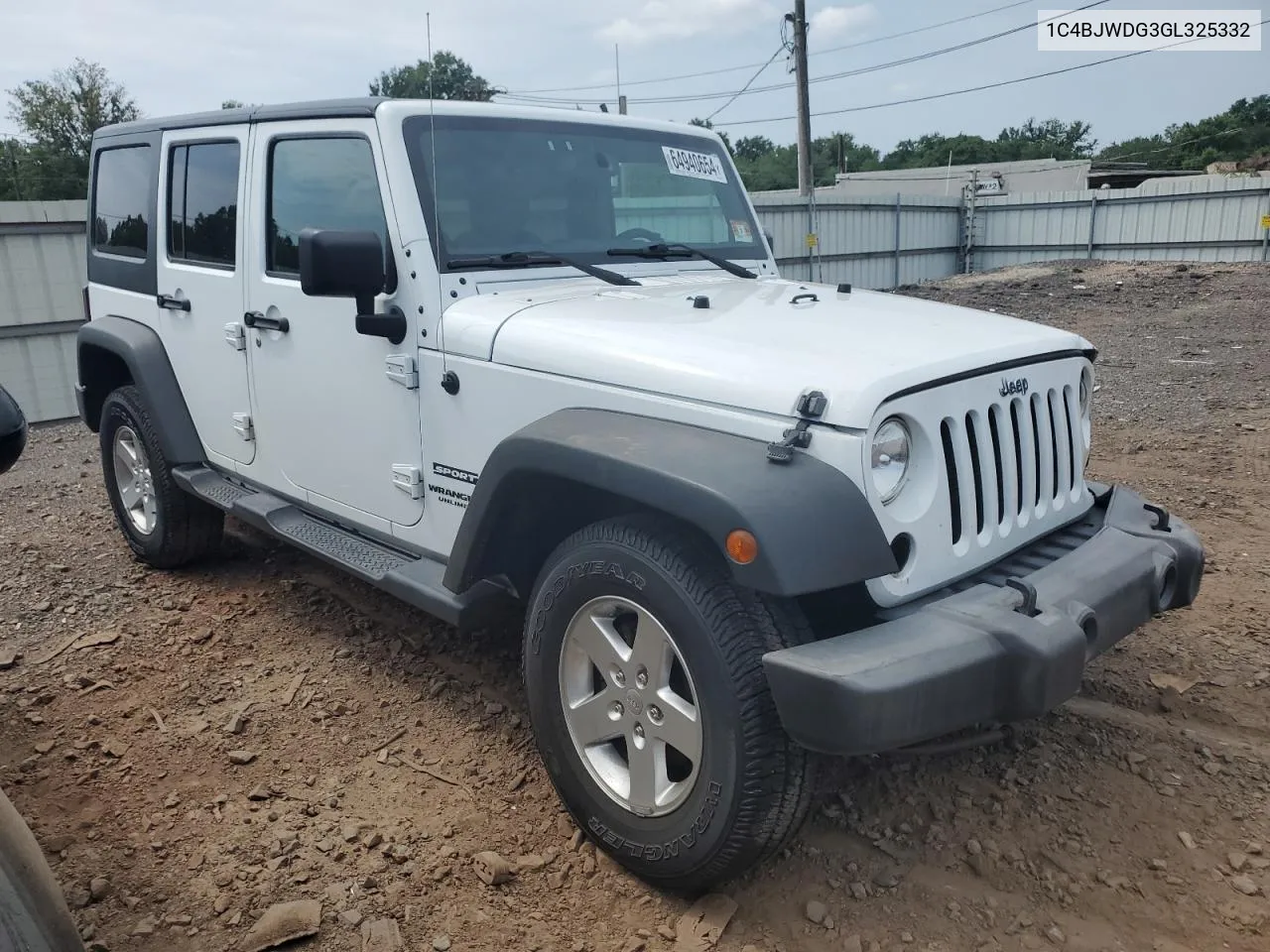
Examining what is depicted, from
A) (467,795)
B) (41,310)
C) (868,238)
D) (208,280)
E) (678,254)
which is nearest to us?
(467,795)

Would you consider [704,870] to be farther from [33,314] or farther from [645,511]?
[33,314]

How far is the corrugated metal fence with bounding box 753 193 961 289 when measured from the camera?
59.4 ft

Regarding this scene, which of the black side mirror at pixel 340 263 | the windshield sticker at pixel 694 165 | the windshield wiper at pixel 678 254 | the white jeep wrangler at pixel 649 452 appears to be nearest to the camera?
the white jeep wrangler at pixel 649 452

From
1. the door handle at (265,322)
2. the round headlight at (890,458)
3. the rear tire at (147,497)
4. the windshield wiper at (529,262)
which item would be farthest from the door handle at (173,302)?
the round headlight at (890,458)

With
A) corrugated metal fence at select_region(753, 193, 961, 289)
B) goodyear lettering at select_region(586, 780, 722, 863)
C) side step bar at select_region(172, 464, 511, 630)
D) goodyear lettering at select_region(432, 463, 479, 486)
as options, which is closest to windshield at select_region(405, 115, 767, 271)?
goodyear lettering at select_region(432, 463, 479, 486)

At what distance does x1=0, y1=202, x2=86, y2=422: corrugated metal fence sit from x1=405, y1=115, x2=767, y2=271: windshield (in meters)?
7.42

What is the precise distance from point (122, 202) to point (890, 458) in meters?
4.24

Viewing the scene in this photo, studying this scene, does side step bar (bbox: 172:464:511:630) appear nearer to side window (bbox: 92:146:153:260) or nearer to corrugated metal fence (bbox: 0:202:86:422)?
side window (bbox: 92:146:153:260)

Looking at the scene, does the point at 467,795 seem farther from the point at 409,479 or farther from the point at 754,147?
the point at 754,147

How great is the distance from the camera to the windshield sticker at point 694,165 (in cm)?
398

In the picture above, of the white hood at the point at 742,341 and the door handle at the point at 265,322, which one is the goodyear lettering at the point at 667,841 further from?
the door handle at the point at 265,322

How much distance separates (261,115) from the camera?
12.7 ft

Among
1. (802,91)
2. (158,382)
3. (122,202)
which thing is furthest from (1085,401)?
(802,91)

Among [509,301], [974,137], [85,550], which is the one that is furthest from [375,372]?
[974,137]
